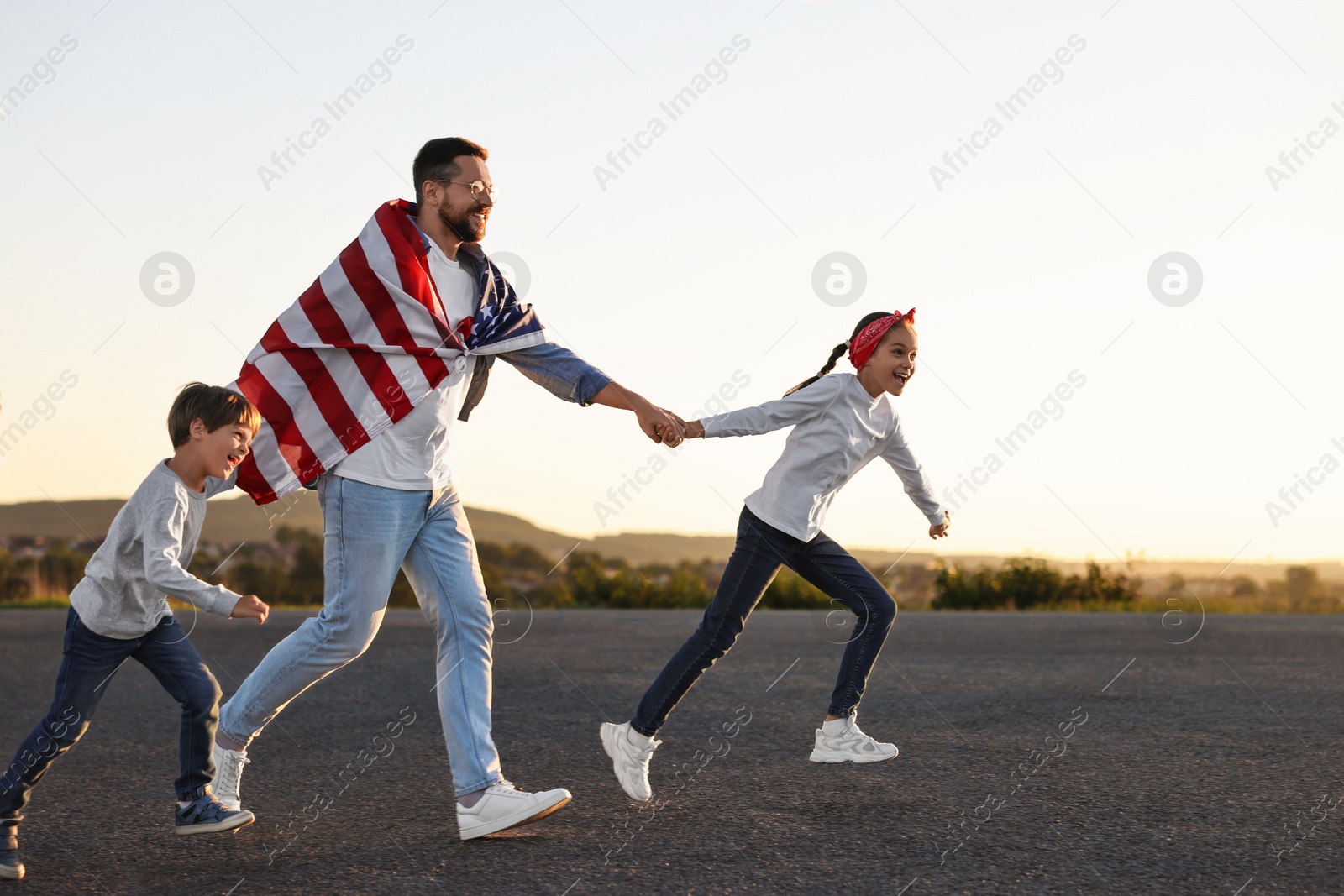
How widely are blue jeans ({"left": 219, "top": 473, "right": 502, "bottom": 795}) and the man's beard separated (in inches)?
34.5

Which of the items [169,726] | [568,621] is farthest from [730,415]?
[568,621]

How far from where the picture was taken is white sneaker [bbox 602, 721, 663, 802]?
423 centimetres

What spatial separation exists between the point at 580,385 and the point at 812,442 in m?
1.21

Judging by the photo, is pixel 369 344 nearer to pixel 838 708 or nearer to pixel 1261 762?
pixel 838 708

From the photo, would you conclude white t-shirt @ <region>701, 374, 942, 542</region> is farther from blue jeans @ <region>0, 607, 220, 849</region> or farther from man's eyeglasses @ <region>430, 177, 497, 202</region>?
blue jeans @ <region>0, 607, 220, 849</region>

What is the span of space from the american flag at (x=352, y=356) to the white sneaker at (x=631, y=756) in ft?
5.02

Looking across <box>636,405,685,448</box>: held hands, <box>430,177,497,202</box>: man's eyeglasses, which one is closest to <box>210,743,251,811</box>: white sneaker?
<box>636,405,685,448</box>: held hands

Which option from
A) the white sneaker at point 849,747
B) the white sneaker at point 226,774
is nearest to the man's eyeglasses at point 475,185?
the white sneaker at point 226,774

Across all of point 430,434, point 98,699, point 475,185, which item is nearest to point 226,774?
point 98,699

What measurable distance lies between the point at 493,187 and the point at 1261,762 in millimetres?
3924

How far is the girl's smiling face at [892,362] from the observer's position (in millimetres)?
4973

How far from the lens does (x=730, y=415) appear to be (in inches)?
181

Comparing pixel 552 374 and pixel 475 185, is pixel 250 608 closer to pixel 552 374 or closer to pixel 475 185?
pixel 552 374

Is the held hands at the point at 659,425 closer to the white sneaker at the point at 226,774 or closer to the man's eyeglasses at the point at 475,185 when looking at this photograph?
the man's eyeglasses at the point at 475,185
